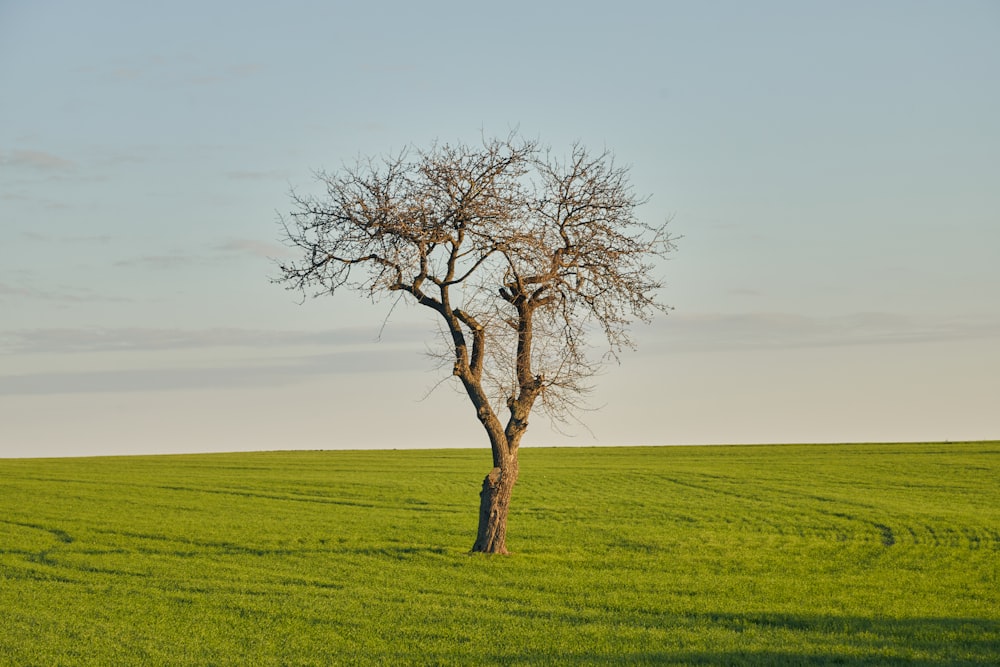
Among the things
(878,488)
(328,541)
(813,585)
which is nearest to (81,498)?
(328,541)

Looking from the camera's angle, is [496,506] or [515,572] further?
[496,506]

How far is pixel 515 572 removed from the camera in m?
24.2

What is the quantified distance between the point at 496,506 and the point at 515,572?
2.95m

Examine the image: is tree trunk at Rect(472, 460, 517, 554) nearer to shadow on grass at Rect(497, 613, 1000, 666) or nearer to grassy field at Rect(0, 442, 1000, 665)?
grassy field at Rect(0, 442, 1000, 665)

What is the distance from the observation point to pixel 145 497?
46375 millimetres

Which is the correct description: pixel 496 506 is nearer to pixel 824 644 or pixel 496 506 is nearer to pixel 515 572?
pixel 515 572

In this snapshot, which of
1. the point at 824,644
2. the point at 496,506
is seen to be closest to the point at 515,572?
the point at 496,506

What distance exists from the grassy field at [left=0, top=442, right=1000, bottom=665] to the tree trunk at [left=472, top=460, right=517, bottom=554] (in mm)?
1077

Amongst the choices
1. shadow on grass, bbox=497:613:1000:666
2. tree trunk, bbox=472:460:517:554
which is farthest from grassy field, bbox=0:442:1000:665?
tree trunk, bbox=472:460:517:554

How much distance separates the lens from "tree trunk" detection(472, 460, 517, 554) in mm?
26734

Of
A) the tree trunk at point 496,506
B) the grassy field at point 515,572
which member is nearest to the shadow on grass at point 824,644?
the grassy field at point 515,572

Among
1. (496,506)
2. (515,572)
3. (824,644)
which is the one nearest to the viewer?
(824,644)

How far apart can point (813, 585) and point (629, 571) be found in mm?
4540

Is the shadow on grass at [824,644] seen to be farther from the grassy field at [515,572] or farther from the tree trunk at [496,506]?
the tree trunk at [496,506]
